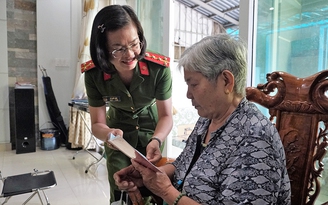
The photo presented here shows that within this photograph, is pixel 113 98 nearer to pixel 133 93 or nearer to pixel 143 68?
pixel 133 93

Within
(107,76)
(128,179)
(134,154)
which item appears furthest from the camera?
(107,76)

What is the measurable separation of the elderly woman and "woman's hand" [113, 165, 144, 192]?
0.16 m

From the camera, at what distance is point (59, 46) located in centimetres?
414

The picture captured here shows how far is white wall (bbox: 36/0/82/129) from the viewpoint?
4031 mm

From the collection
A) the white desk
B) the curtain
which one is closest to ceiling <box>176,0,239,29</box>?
the curtain

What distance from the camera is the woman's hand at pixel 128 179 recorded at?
3.26ft

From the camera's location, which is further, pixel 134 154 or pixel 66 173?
pixel 66 173

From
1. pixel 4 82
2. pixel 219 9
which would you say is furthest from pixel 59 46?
pixel 219 9

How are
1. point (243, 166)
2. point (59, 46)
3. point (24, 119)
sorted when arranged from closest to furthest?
point (243, 166), point (24, 119), point (59, 46)

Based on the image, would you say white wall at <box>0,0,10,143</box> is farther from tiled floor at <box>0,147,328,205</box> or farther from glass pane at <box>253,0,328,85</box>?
glass pane at <box>253,0,328,85</box>

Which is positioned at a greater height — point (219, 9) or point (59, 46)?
point (219, 9)

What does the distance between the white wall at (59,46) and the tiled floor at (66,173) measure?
0.73 metres

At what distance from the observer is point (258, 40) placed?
1632 mm

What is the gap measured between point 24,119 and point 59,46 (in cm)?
128
